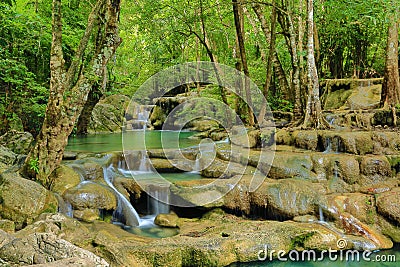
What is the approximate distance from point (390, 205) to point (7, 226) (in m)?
6.37

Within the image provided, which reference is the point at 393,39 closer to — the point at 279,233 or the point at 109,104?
the point at 279,233

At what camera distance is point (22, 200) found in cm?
540

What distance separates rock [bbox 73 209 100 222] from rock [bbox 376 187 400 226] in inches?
204

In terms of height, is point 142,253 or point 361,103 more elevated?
point 361,103

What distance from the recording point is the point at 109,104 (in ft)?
61.8

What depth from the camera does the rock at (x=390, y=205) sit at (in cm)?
568

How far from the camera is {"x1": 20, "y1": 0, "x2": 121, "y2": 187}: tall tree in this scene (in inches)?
243

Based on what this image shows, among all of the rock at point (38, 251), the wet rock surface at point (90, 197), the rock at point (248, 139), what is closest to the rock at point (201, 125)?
the rock at point (248, 139)

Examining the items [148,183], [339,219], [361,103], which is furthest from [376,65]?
[148,183]

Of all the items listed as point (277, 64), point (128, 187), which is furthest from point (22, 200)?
point (277, 64)

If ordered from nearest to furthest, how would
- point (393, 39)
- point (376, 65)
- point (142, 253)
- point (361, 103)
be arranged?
point (142, 253) → point (393, 39) → point (361, 103) → point (376, 65)

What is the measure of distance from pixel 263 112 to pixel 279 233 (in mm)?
6200

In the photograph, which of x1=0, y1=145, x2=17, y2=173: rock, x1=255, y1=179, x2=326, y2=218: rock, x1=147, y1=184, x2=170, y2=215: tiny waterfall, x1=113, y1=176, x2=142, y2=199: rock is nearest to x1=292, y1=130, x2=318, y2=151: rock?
x1=255, y1=179, x2=326, y2=218: rock

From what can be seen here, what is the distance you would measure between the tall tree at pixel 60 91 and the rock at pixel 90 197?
64 centimetres
